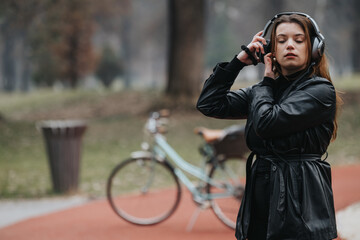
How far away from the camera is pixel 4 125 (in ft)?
56.3

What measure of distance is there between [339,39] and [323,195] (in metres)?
51.9

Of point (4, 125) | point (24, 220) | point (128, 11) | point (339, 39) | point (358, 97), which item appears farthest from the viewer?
point (339, 39)

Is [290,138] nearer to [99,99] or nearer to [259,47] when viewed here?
[259,47]

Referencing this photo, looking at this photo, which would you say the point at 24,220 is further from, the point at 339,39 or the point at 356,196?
the point at 339,39

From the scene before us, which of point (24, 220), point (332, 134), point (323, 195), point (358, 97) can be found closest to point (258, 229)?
point (323, 195)

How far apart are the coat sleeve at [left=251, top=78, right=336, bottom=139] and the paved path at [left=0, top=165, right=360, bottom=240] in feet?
10.7

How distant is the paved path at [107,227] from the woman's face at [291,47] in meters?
3.34

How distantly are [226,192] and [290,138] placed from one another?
3.33 metres

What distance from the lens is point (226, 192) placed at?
6016mm

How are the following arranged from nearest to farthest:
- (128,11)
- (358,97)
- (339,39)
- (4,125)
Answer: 1. (4,125)
2. (358,97)
3. (128,11)
4. (339,39)

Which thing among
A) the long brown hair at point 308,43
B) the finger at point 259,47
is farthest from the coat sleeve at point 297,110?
the finger at point 259,47

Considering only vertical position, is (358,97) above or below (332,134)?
below

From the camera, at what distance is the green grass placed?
10.0m

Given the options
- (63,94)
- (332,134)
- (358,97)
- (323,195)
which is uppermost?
(332,134)
